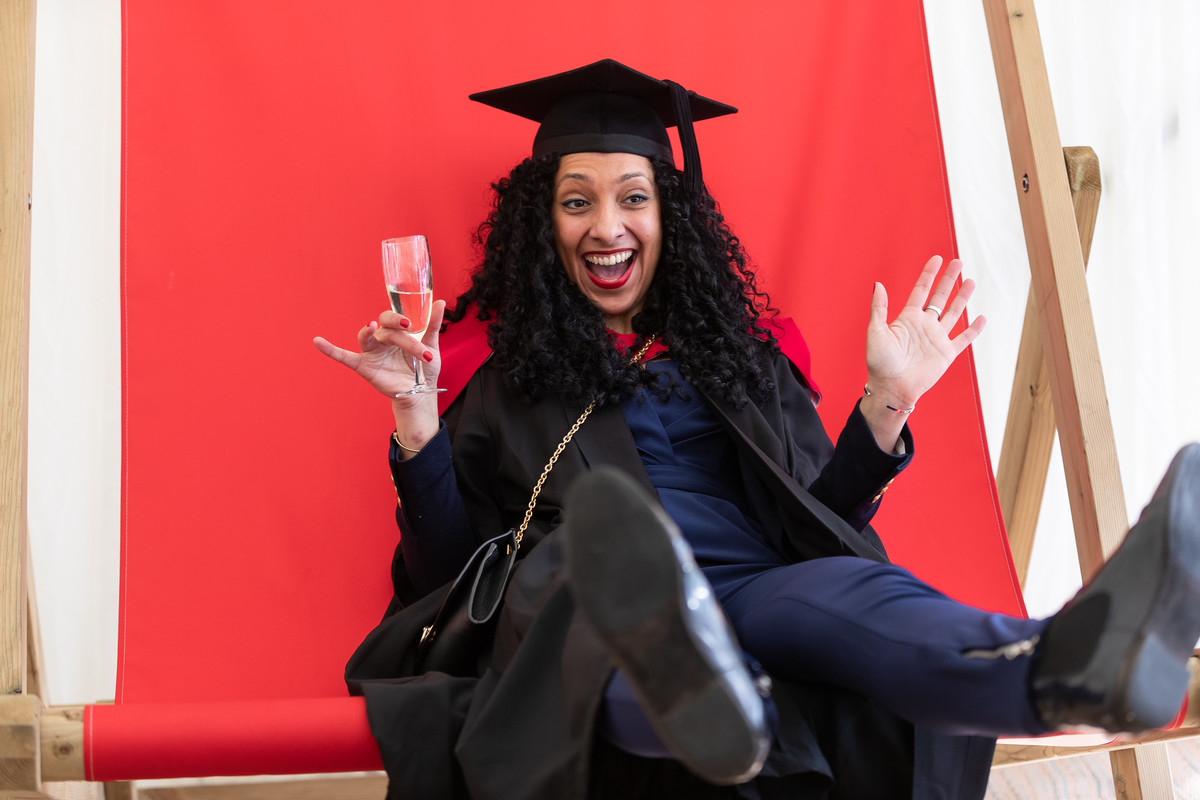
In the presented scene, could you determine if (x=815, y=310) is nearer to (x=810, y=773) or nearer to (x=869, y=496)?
(x=869, y=496)

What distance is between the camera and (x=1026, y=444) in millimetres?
2447

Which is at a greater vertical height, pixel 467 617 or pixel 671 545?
pixel 671 545

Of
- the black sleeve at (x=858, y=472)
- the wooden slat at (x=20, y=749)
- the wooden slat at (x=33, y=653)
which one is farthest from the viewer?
the wooden slat at (x=33, y=653)

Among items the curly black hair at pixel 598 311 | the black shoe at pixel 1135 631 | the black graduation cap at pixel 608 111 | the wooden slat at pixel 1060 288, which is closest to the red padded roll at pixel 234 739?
the curly black hair at pixel 598 311

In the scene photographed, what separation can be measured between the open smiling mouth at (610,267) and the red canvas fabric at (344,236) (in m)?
0.41

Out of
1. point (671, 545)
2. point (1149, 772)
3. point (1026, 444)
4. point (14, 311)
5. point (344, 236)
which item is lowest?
point (1149, 772)

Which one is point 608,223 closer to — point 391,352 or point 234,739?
point 391,352

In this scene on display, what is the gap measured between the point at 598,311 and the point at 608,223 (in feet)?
0.62

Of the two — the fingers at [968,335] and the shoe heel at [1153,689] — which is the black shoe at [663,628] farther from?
the fingers at [968,335]

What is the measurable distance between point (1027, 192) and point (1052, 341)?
329mm

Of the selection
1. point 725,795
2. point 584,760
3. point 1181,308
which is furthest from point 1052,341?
point 584,760

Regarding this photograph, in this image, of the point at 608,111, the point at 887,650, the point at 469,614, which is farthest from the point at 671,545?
the point at 608,111

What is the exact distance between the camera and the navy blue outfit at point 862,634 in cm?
119

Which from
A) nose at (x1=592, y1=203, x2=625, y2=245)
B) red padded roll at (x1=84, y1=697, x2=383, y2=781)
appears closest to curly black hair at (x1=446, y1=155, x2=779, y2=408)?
nose at (x1=592, y1=203, x2=625, y2=245)
